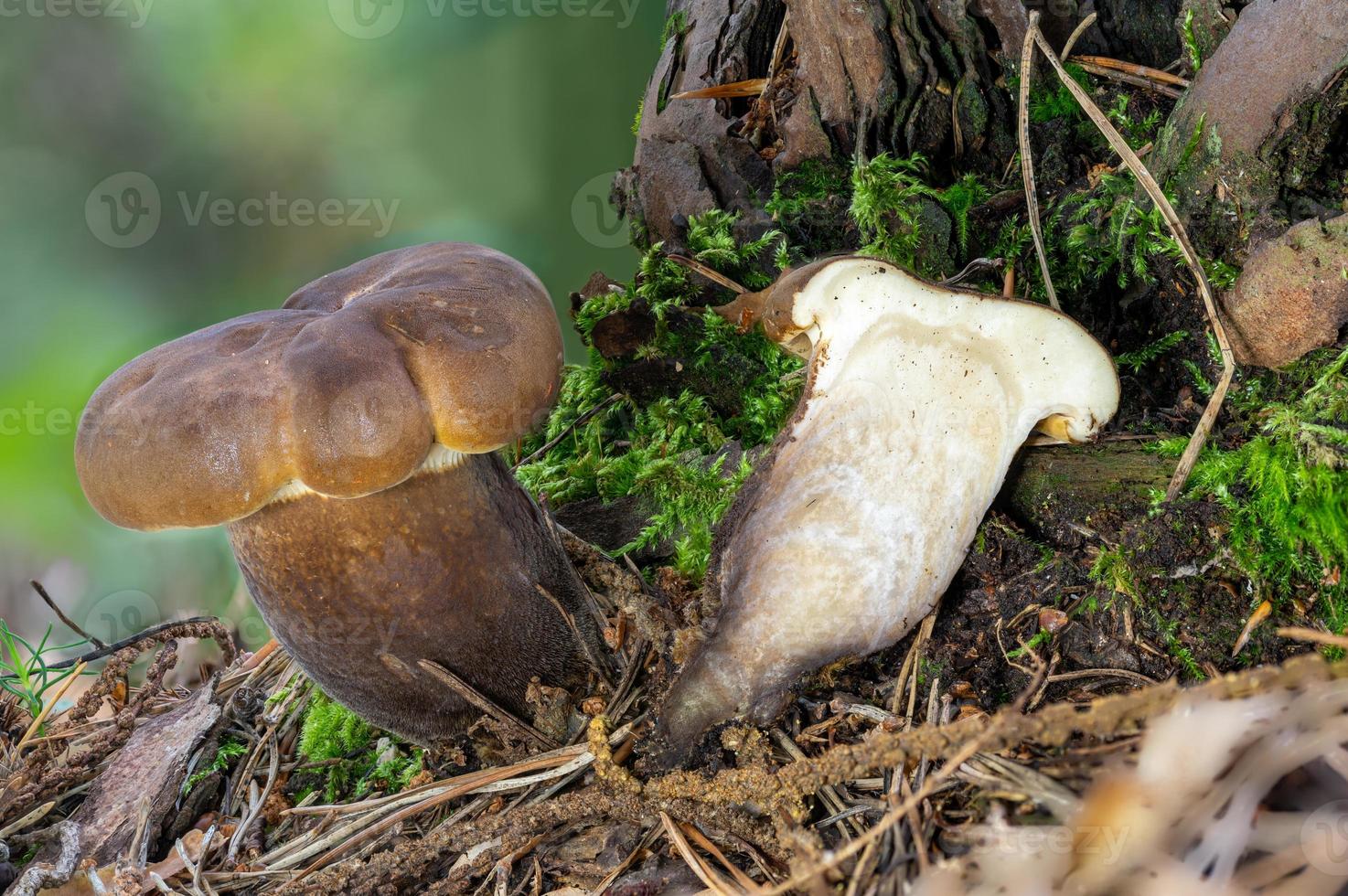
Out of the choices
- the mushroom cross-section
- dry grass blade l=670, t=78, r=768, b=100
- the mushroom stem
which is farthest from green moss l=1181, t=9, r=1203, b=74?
the mushroom stem

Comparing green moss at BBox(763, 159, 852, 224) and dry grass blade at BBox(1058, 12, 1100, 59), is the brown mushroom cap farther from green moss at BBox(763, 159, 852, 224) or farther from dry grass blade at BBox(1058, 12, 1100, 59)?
dry grass blade at BBox(1058, 12, 1100, 59)

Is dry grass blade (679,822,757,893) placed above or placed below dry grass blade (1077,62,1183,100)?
below

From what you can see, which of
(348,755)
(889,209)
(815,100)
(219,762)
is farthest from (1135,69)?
(219,762)

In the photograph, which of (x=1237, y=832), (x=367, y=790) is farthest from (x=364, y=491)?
(x=1237, y=832)

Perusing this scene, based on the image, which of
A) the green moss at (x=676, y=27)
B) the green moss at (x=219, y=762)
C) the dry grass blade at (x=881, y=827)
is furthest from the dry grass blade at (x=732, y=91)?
the green moss at (x=219, y=762)

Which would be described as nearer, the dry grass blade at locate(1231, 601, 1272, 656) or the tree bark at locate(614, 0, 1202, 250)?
the dry grass blade at locate(1231, 601, 1272, 656)

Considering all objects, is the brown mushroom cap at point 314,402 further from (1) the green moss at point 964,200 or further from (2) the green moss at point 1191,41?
(2) the green moss at point 1191,41

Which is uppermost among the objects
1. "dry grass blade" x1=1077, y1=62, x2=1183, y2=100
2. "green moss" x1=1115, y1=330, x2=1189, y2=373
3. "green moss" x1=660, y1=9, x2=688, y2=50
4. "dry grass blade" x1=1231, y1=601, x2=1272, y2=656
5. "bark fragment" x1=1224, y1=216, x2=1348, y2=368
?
"green moss" x1=660, y1=9, x2=688, y2=50
